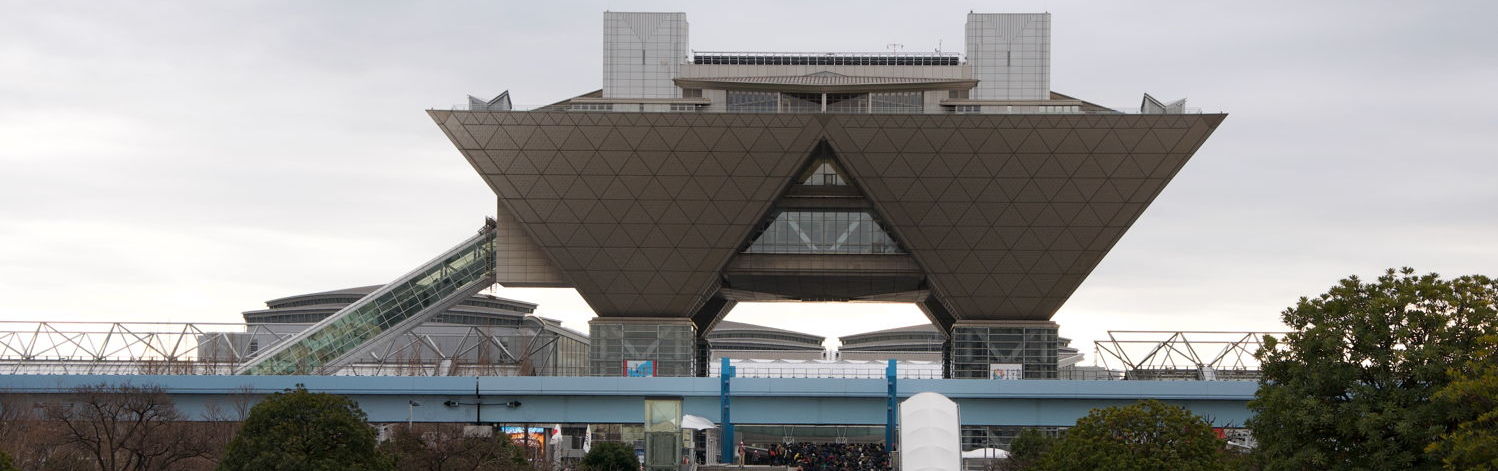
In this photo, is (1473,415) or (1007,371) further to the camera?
(1007,371)

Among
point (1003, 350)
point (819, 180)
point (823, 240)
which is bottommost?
point (1003, 350)

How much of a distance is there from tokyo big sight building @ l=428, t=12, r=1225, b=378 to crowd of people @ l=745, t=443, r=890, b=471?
9.64m

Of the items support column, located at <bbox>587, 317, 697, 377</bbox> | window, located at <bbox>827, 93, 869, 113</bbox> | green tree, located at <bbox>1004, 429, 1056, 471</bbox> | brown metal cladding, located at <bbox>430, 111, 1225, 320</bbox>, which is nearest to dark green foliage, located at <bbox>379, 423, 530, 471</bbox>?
green tree, located at <bbox>1004, 429, 1056, 471</bbox>

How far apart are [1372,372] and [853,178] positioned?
5566cm

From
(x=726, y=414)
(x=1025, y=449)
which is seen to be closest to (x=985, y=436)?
(x=1025, y=449)

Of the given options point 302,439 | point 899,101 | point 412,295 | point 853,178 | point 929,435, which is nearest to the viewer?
point 302,439

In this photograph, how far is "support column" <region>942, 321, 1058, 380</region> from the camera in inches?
4469

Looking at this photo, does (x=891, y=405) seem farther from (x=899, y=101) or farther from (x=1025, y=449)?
(x=899, y=101)

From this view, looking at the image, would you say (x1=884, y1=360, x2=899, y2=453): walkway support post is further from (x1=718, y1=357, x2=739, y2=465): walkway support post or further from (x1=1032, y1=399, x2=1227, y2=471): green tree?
(x1=1032, y1=399, x2=1227, y2=471): green tree

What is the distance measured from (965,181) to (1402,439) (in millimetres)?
54959

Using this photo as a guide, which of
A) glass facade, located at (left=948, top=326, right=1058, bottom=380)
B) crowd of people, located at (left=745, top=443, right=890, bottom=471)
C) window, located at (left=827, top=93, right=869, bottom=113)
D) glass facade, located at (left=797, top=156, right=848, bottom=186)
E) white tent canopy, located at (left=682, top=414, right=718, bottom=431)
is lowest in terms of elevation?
crowd of people, located at (left=745, top=443, right=890, bottom=471)

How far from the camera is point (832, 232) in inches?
4471

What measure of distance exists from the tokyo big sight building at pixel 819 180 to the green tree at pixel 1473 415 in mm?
53257

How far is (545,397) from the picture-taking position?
95500 mm
